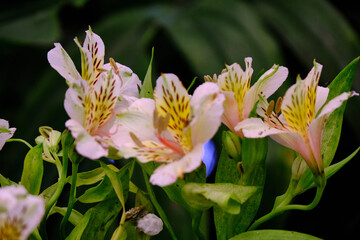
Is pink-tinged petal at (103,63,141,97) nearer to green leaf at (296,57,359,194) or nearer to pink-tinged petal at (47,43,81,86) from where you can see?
pink-tinged petal at (47,43,81,86)

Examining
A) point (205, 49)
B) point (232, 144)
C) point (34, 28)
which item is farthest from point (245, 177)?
point (34, 28)

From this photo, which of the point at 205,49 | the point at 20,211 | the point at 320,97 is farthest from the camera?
the point at 205,49

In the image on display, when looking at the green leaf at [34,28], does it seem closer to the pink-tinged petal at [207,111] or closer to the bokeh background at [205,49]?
the bokeh background at [205,49]

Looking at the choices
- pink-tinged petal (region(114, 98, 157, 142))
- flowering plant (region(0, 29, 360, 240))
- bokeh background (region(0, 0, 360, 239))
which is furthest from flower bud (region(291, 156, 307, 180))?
bokeh background (region(0, 0, 360, 239))

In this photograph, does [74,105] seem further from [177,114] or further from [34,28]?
[34,28]

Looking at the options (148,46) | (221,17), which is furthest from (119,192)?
(148,46)

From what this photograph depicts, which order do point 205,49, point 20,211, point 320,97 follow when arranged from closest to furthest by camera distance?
point 20,211
point 320,97
point 205,49
